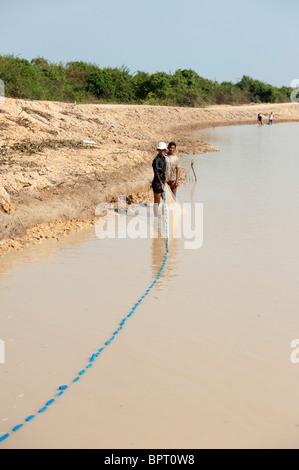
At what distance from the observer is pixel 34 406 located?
3.88 metres

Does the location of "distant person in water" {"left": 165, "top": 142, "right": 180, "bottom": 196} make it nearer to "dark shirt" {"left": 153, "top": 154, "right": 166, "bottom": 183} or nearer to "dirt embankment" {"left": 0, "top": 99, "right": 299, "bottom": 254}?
"dark shirt" {"left": 153, "top": 154, "right": 166, "bottom": 183}

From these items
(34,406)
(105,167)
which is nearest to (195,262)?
(34,406)

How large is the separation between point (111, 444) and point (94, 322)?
1.98 m

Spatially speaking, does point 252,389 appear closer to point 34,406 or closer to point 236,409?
point 236,409

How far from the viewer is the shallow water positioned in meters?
3.62

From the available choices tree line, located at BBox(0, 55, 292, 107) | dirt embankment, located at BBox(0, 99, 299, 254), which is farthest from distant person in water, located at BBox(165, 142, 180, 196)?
tree line, located at BBox(0, 55, 292, 107)

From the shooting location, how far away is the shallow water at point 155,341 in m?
3.62

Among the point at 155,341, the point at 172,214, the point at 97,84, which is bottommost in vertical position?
the point at 155,341

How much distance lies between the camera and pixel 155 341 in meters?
4.91

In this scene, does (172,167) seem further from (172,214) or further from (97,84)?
(97,84)

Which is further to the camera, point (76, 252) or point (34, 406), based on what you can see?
point (76, 252)

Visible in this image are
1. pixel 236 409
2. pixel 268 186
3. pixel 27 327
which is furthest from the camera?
pixel 268 186

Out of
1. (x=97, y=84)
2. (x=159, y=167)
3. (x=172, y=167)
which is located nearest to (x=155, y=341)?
(x=159, y=167)

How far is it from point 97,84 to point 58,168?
2632cm
